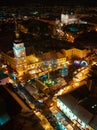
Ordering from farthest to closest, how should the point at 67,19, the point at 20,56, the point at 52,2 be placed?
the point at 52,2
the point at 67,19
the point at 20,56

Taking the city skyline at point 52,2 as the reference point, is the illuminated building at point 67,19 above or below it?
below

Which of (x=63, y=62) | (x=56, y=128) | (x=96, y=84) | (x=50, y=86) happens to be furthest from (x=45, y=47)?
(x=56, y=128)

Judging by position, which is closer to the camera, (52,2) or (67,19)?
(67,19)

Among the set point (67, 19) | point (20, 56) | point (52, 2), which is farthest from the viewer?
point (52, 2)

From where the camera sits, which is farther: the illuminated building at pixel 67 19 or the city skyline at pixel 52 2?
the city skyline at pixel 52 2

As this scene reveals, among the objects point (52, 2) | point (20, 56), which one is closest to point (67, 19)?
point (20, 56)

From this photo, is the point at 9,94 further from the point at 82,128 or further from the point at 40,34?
the point at 40,34

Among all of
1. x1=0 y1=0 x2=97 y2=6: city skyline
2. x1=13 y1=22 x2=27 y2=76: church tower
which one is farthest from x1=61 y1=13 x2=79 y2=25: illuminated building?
x1=0 y1=0 x2=97 y2=6: city skyline

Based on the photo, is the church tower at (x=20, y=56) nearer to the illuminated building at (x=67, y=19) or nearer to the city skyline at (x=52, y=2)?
the illuminated building at (x=67, y=19)

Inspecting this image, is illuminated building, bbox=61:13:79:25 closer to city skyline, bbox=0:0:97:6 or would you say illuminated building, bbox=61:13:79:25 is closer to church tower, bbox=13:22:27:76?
church tower, bbox=13:22:27:76

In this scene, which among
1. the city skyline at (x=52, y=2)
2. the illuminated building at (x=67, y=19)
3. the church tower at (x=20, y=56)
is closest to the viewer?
the church tower at (x=20, y=56)

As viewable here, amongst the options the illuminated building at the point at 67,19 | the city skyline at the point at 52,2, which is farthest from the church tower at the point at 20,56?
the city skyline at the point at 52,2

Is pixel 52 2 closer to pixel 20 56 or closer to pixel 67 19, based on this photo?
pixel 67 19
